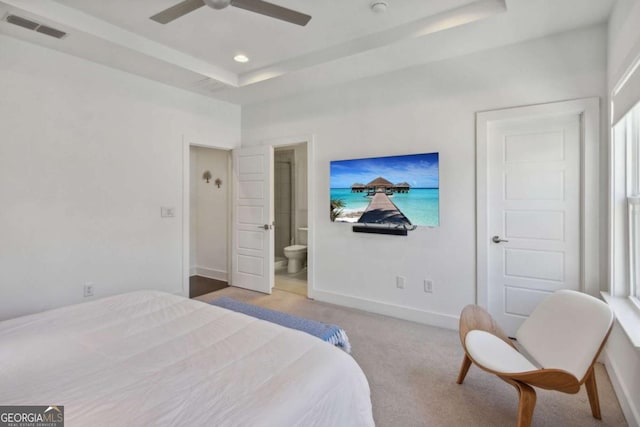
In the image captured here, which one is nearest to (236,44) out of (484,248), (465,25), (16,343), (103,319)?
(465,25)

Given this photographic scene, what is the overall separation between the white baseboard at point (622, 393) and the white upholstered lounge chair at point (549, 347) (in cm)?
14

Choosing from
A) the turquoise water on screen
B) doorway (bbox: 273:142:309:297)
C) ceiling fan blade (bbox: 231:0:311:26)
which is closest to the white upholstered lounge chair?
the turquoise water on screen

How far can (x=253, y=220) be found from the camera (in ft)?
14.3

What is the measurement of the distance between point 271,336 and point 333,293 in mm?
2379

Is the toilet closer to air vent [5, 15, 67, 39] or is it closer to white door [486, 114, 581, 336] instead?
white door [486, 114, 581, 336]

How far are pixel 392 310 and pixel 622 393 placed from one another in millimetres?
1843

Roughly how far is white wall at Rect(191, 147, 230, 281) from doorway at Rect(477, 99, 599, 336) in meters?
3.56

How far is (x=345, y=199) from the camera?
3.70 metres

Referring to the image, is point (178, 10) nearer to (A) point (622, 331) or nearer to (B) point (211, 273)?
(A) point (622, 331)

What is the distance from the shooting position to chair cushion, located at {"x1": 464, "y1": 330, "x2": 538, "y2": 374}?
1737mm

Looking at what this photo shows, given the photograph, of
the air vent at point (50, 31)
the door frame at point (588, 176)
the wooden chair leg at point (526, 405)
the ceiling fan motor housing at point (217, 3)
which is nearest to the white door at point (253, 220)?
the air vent at point (50, 31)

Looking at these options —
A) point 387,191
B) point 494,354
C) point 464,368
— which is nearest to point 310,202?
point 387,191

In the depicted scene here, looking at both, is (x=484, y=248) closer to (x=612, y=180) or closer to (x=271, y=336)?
(x=612, y=180)

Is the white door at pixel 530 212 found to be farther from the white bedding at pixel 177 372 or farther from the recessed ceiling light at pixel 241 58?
the recessed ceiling light at pixel 241 58
